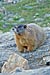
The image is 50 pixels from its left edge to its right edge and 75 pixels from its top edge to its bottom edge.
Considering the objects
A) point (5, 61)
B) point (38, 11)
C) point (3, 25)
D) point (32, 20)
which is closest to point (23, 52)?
point (5, 61)

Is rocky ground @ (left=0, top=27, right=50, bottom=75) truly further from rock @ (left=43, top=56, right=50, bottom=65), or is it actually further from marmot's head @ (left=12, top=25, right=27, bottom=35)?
marmot's head @ (left=12, top=25, right=27, bottom=35)

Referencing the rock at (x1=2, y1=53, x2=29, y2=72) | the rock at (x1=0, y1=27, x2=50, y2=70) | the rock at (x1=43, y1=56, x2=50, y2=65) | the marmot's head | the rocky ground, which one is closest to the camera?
the rock at (x1=2, y1=53, x2=29, y2=72)

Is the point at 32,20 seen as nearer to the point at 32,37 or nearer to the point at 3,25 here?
the point at 3,25

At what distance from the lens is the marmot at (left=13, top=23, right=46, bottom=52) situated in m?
14.8

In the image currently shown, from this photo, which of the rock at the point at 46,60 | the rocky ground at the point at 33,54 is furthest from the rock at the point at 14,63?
the rock at the point at 46,60

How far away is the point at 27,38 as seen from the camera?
593 inches

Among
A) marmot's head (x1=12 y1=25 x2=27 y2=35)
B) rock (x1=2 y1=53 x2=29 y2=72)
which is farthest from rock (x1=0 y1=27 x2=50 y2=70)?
marmot's head (x1=12 y1=25 x2=27 y2=35)

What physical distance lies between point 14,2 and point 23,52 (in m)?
37.5

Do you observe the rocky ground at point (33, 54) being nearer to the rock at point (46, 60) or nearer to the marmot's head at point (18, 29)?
the rock at point (46, 60)

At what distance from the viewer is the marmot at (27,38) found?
14758 mm

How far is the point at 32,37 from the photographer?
50.3 feet

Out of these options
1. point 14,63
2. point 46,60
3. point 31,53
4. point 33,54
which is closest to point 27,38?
point 31,53

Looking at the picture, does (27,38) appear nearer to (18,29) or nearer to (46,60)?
(18,29)

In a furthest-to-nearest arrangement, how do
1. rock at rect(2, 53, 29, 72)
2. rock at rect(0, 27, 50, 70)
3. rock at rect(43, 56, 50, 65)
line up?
rock at rect(0, 27, 50, 70) < rock at rect(43, 56, 50, 65) < rock at rect(2, 53, 29, 72)
